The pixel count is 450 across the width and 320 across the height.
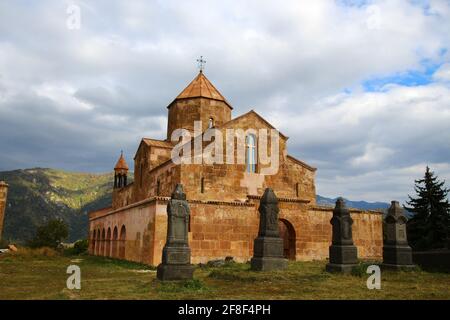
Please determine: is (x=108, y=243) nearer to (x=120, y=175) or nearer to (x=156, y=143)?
(x=156, y=143)

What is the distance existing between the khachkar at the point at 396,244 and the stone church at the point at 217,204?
6717 mm

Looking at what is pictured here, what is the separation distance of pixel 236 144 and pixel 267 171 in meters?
2.56

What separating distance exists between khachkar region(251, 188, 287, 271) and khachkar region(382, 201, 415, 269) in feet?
10.8

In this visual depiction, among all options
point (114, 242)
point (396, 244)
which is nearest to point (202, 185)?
point (114, 242)

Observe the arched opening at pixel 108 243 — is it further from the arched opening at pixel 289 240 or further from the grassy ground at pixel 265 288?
the grassy ground at pixel 265 288

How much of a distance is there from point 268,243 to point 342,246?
7.56ft

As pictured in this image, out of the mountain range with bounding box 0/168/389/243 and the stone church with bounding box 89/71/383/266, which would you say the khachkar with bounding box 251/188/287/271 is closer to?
the stone church with bounding box 89/71/383/266

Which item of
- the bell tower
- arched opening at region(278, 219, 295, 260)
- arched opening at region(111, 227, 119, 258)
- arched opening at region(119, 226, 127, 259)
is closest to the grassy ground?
arched opening at region(278, 219, 295, 260)

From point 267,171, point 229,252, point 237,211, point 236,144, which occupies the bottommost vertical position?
point 229,252

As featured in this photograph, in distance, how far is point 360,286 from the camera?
8461mm

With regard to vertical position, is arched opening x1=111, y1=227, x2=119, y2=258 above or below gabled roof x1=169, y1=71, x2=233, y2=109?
below

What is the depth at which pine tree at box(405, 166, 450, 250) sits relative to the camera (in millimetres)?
25312
